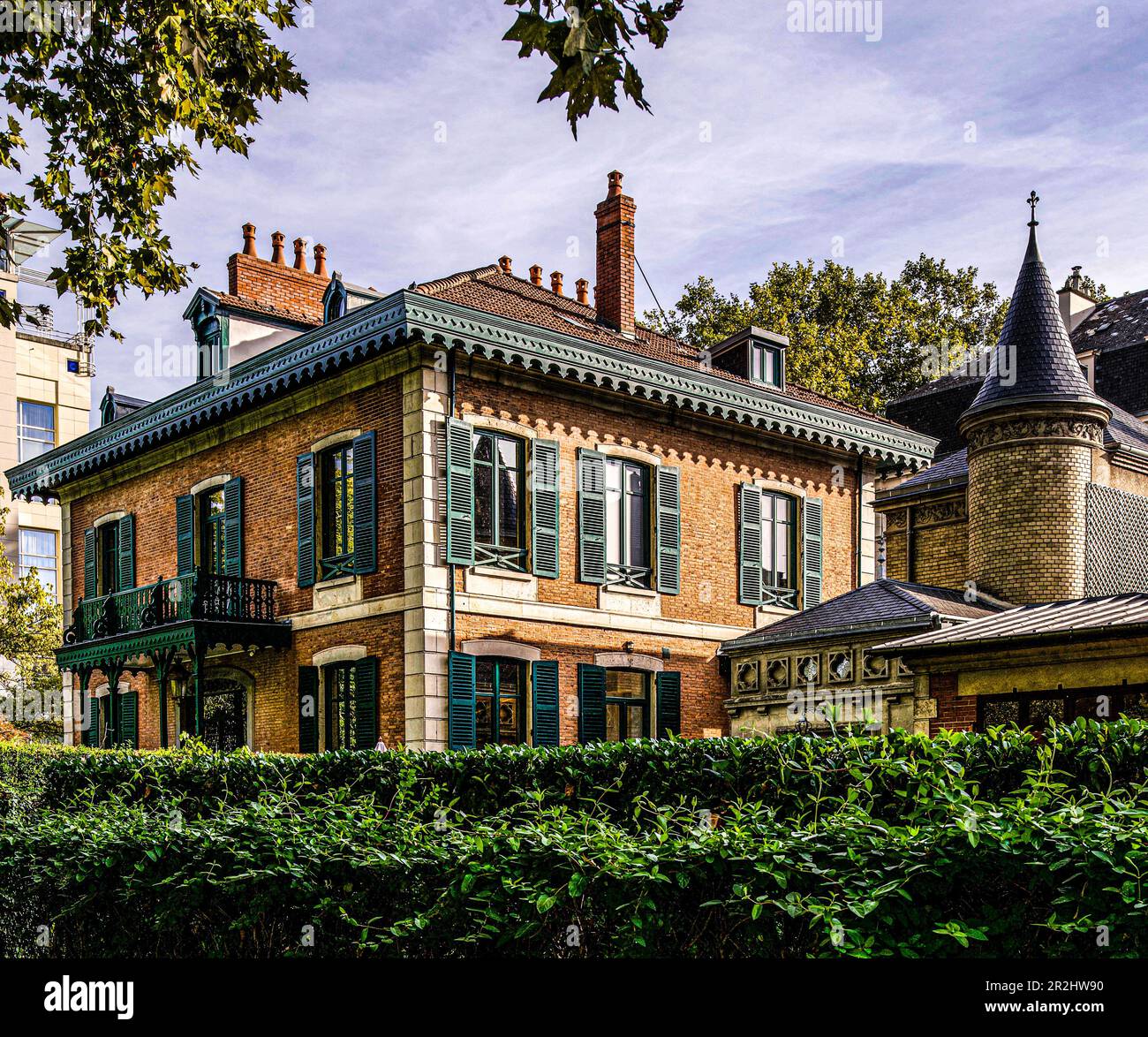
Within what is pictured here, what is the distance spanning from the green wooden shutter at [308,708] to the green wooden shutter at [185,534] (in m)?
4.25

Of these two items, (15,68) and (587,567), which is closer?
(15,68)

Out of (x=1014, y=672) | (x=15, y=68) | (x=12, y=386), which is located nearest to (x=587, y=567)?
(x=1014, y=672)

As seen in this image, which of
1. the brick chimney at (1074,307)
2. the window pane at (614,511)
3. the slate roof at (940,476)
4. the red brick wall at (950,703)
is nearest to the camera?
the red brick wall at (950,703)

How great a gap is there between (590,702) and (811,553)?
6263 millimetres

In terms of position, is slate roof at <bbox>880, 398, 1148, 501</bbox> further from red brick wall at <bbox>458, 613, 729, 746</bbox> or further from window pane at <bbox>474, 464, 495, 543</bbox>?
window pane at <bbox>474, 464, 495, 543</bbox>

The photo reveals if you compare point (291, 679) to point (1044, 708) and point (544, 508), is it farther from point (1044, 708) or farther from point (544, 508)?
point (1044, 708)

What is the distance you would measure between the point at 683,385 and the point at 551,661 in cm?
544

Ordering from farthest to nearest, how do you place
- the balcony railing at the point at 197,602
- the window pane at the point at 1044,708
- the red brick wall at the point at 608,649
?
the balcony railing at the point at 197,602 → the red brick wall at the point at 608,649 → the window pane at the point at 1044,708

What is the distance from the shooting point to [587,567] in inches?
801

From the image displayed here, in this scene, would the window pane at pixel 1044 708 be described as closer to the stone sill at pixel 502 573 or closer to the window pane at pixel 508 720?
the window pane at pixel 508 720

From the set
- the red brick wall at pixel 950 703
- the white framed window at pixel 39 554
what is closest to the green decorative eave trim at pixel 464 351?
the red brick wall at pixel 950 703

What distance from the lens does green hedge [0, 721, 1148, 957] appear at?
15.2 ft

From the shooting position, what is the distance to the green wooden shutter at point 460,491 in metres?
18.4
